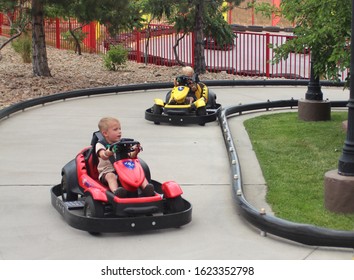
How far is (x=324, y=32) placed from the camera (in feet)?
34.6

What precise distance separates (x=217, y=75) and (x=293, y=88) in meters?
3.07

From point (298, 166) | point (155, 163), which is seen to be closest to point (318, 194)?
point (298, 166)

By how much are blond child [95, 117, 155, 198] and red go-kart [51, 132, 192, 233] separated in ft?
0.19

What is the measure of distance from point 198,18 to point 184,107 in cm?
858

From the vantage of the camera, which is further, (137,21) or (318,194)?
(137,21)

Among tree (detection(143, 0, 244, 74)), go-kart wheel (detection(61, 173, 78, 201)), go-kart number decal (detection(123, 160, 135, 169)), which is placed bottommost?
go-kart wheel (detection(61, 173, 78, 201))

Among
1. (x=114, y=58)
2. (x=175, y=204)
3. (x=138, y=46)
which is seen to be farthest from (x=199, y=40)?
(x=175, y=204)

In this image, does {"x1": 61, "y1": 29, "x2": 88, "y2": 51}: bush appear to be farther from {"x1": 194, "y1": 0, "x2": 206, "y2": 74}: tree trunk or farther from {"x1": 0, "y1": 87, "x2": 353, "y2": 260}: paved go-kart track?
{"x1": 0, "y1": 87, "x2": 353, "y2": 260}: paved go-kart track

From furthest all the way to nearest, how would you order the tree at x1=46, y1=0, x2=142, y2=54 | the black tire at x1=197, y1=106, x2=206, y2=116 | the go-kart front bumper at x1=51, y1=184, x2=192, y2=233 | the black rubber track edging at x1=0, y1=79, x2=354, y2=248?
1. the tree at x1=46, y1=0, x2=142, y2=54
2. the black tire at x1=197, y1=106, x2=206, y2=116
3. the go-kart front bumper at x1=51, y1=184, x2=192, y2=233
4. the black rubber track edging at x1=0, y1=79, x2=354, y2=248

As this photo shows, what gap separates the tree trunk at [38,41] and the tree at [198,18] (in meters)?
3.22

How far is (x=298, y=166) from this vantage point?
33.2 ft

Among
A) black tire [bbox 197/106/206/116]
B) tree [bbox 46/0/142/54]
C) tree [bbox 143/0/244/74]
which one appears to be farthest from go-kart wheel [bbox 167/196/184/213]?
tree [bbox 143/0/244/74]

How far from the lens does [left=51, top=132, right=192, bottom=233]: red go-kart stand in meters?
7.20
